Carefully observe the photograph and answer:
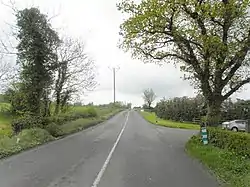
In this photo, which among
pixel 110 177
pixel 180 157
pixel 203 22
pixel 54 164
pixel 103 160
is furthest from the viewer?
pixel 203 22

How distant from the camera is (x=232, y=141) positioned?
1543 centimetres

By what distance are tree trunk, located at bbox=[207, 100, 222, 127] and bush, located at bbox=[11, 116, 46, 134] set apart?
11.8 meters

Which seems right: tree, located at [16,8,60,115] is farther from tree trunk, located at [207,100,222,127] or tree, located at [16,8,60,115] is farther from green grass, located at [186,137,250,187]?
green grass, located at [186,137,250,187]

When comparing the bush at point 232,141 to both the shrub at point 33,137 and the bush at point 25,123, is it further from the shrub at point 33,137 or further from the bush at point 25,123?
the bush at point 25,123

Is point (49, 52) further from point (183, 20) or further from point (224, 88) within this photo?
point (224, 88)

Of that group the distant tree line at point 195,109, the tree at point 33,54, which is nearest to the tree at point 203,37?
the tree at point 33,54

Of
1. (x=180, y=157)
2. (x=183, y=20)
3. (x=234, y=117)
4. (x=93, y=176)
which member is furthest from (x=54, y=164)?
(x=234, y=117)

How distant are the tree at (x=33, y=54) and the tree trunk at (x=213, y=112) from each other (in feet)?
40.5

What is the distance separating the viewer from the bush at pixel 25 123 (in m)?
25.1

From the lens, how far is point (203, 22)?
21.0 m

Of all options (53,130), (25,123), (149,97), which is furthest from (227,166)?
(149,97)

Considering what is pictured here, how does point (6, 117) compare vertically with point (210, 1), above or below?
below

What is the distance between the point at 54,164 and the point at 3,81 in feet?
54.3

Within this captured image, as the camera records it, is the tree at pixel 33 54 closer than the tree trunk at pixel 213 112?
No
